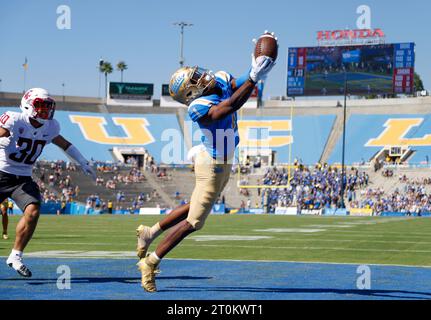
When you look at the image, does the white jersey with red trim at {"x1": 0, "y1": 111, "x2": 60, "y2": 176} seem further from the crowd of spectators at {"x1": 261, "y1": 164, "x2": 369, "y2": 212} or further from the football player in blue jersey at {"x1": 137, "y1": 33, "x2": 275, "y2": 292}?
the crowd of spectators at {"x1": 261, "y1": 164, "x2": 369, "y2": 212}

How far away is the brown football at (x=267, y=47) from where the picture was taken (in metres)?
6.32

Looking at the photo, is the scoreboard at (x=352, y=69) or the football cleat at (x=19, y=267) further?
the scoreboard at (x=352, y=69)

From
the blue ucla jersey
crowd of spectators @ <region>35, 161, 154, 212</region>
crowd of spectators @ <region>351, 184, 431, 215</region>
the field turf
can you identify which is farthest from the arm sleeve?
crowd of spectators @ <region>351, 184, 431, 215</region>

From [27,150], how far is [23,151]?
1.8 inches

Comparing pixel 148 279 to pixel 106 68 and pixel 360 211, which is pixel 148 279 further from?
pixel 106 68

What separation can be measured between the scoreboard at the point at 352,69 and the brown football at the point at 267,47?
175 ft

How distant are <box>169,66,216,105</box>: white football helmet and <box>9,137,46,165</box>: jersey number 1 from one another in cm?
200

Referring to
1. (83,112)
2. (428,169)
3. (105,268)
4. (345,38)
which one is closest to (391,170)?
(428,169)

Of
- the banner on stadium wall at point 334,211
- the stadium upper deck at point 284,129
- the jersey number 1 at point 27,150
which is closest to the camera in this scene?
the jersey number 1 at point 27,150

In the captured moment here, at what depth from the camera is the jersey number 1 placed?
323 inches

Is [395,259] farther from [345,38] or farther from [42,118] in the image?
[345,38]

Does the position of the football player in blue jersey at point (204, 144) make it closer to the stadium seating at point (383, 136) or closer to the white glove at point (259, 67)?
the white glove at point (259, 67)

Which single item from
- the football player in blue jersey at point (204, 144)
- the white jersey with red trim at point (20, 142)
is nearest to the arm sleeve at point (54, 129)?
the white jersey with red trim at point (20, 142)

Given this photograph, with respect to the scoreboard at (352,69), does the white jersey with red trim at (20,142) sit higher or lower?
lower
